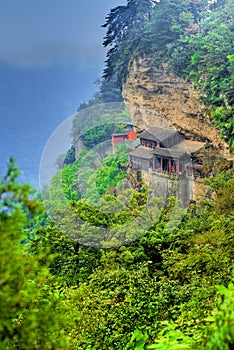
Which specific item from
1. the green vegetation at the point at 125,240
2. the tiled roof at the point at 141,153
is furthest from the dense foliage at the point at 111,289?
the tiled roof at the point at 141,153

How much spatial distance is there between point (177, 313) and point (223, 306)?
4.48 feet

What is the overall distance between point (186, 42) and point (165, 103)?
1.22 metres

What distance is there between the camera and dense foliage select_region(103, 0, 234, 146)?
7.72 m

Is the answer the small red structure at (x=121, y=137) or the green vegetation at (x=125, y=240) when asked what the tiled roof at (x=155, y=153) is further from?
the small red structure at (x=121, y=137)

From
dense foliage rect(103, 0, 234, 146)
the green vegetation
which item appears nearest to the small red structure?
the green vegetation

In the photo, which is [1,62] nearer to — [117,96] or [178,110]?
[117,96]

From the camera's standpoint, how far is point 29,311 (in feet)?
4.21

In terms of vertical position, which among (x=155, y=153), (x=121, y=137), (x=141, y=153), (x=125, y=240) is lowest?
(x=125, y=240)

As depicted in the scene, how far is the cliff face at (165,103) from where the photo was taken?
814cm

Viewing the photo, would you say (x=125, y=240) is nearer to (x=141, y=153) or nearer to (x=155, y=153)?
(x=155, y=153)

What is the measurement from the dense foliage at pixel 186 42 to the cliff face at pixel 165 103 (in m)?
0.19

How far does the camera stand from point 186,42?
8.70 m

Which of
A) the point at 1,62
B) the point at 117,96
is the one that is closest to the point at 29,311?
the point at 117,96

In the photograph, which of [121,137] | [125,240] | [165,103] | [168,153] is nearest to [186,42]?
[165,103]
